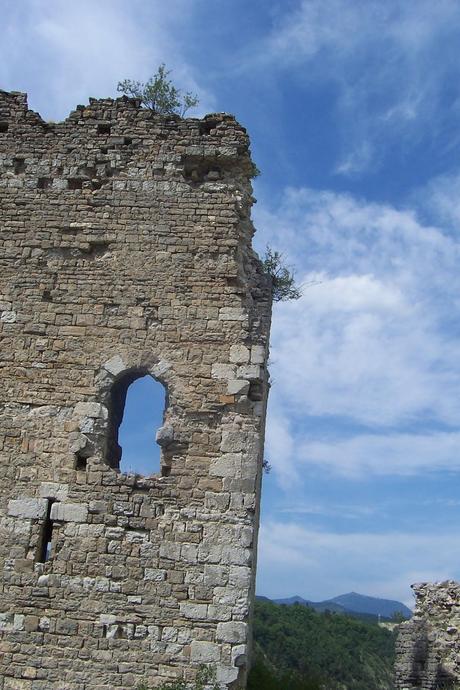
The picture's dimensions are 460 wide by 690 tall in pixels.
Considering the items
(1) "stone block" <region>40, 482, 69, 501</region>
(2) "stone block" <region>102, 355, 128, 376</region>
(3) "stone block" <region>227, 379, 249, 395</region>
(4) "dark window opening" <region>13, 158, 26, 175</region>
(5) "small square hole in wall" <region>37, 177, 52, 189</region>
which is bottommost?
(1) "stone block" <region>40, 482, 69, 501</region>

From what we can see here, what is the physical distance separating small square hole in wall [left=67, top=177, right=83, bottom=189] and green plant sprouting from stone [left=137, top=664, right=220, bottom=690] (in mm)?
5372

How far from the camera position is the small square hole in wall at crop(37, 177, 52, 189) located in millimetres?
8078

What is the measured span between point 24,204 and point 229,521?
14.2 ft

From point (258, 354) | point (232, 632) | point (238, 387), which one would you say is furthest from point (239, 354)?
point (232, 632)

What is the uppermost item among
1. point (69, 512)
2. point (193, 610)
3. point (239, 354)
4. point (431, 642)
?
point (239, 354)

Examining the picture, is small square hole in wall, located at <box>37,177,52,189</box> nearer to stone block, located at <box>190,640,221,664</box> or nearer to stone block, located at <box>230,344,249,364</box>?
stone block, located at <box>230,344,249,364</box>

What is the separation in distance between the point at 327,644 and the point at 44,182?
3374 centimetres

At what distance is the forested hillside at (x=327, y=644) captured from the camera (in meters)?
31.9

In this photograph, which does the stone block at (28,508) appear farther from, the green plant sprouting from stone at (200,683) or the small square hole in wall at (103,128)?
the small square hole in wall at (103,128)

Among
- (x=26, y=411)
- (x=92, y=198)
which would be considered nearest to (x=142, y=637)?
(x=26, y=411)

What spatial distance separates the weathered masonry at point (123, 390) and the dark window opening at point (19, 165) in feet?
0.11

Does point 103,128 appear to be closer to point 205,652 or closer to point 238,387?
point 238,387

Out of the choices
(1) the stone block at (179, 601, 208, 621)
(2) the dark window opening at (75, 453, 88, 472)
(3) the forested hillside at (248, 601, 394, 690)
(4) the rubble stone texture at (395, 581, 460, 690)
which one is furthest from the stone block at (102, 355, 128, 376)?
(3) the forested hillside at (248, 601, 394, 690)

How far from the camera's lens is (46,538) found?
702 centimetres
